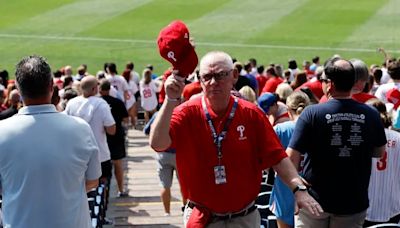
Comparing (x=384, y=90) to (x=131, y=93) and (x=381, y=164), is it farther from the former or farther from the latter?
(x=131, y=93)

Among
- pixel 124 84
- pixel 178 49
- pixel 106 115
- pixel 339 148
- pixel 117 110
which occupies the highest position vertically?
pixel 178 49

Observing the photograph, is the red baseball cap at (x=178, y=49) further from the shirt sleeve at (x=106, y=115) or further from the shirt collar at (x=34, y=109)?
the shirt sleeve at (x=106, y=115)

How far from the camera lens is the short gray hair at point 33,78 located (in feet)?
14.4

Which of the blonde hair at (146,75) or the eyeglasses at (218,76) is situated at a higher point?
the eyeglasses at (218,76)

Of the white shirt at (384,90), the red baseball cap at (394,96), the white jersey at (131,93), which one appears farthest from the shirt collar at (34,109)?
the white jersey at (131,93)

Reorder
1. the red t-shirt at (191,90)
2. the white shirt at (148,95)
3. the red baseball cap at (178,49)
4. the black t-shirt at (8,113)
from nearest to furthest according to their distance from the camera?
1. the red baseball cap at (178,49)
2. the red t-shirt at (191,90)
3. the black t-shirt at (8,113)
4. the white shirt at (148,95)

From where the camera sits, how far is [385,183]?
6426mm

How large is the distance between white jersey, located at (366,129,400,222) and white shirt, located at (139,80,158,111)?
12.2m

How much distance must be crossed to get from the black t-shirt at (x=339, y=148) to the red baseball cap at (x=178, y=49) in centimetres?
129

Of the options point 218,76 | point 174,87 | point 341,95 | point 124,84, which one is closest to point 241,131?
point 218,76

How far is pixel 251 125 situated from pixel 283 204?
6.53 ft

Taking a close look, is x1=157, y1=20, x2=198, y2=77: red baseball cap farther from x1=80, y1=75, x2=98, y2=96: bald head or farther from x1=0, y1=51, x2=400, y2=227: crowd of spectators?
x1=80, y1=75, x2=98, y2=96: bald head

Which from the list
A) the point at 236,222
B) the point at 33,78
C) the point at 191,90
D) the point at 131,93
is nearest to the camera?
the point at 33,78

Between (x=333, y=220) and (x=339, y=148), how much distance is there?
526 mm
